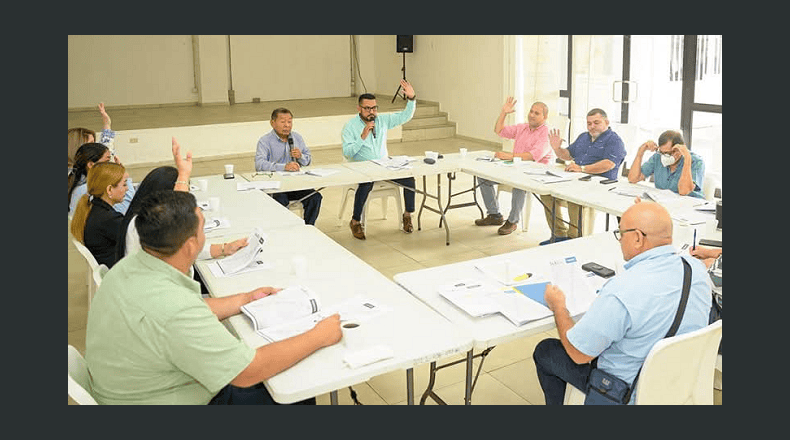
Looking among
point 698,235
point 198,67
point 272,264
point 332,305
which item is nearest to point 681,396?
point 332,305

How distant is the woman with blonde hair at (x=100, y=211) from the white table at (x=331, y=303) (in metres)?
0.74

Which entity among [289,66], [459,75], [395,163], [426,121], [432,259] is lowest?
[432,259]

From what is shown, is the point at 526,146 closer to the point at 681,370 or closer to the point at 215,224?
the point at 215,224

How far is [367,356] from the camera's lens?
2559 mm

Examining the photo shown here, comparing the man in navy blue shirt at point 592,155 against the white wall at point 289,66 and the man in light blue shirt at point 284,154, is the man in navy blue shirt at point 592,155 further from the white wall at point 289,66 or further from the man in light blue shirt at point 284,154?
the white wall at point 289,66

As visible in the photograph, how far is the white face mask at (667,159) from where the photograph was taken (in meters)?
5.18

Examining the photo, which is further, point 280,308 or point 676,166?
point 676,166

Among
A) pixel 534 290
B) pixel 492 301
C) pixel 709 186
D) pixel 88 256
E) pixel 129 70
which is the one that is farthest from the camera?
pixel 129 70

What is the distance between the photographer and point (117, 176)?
4.06 meters

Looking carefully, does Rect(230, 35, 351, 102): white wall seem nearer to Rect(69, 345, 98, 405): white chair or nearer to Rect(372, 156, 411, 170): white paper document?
Rect(372, 156, 411, 170): white paper document

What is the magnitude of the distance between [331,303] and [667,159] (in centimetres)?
314

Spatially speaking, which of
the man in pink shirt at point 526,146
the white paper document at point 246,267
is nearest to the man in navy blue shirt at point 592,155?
the man in pink shirt at point 526,146

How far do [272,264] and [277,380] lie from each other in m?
1.32

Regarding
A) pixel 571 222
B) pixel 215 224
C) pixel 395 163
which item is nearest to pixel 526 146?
pixel 571 222
